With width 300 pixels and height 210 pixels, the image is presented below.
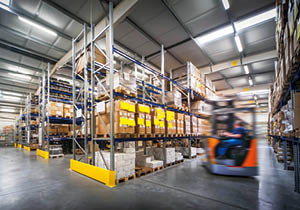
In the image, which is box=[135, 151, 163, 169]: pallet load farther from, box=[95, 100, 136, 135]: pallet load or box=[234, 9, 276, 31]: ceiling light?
box=[234, 9, 276, 31]: ceiling light

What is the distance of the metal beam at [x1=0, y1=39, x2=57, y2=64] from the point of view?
916 centimetres

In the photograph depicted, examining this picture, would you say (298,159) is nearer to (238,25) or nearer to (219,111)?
(219,111)

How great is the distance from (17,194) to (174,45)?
9.38 metres

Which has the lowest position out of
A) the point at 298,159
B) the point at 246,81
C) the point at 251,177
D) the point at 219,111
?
the point at 251,177

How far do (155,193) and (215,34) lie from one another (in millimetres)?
8406

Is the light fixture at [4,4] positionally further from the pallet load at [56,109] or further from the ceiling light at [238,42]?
the ceiling light at [238,42]

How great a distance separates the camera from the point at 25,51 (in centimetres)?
995

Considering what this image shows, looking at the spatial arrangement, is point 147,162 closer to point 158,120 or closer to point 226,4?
point 158,120

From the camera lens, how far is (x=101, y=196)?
138 inches

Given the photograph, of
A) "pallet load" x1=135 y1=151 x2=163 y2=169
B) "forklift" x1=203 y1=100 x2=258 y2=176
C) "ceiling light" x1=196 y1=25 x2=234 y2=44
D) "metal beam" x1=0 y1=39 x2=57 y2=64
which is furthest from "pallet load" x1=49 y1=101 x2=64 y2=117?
"ceiling light" x1=196 y1=25 x2=234 y2=44

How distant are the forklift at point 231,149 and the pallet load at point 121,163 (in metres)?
2.76

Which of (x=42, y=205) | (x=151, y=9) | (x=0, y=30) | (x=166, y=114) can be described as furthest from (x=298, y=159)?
(x=0, y=30)

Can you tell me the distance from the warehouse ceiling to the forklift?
4423 mm

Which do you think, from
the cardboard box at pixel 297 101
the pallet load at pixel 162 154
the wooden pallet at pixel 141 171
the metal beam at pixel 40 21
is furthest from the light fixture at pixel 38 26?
the cardboard box at pixel 297 101
